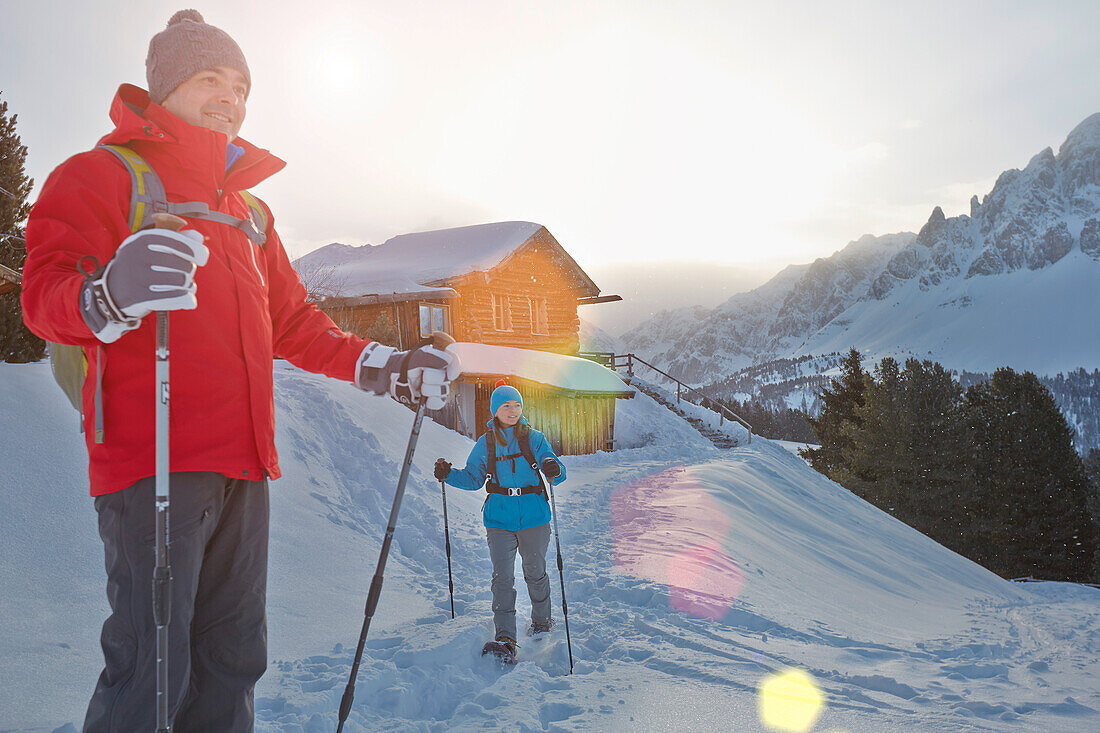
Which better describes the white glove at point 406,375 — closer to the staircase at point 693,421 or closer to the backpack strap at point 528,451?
the backpack strap at point 528,451

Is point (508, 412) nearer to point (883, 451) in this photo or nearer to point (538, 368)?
point (538, 368)

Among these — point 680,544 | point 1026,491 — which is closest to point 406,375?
point 680,544

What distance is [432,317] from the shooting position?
829 inches

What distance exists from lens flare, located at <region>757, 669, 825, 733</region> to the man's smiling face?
3851mm

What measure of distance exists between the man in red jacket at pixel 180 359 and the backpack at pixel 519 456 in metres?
2.91

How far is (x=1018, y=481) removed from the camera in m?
27.5

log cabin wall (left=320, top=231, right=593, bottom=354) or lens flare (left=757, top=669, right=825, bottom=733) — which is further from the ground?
log cabin wall (left=320, top=231, right=593, bottom=354)

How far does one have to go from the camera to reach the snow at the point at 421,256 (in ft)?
70.8

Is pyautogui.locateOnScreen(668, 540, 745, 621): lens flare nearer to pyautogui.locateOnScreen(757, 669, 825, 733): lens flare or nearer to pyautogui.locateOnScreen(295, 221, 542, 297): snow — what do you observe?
pyautogui.locateOnScreen(757, 669, 825, 733): lens flare

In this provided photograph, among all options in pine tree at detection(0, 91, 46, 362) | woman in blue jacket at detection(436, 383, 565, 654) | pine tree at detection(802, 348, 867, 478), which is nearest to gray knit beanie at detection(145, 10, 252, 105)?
woman in blue jacket at detection(436, 383, 565, 654)

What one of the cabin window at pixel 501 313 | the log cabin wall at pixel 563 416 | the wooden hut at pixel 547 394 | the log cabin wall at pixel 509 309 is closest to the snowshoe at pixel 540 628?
the wooden hut at pixel 547 394

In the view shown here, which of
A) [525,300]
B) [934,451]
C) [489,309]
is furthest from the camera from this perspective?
[934,451]

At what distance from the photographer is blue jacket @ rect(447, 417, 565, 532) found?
486cm

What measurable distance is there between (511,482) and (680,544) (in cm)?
431
